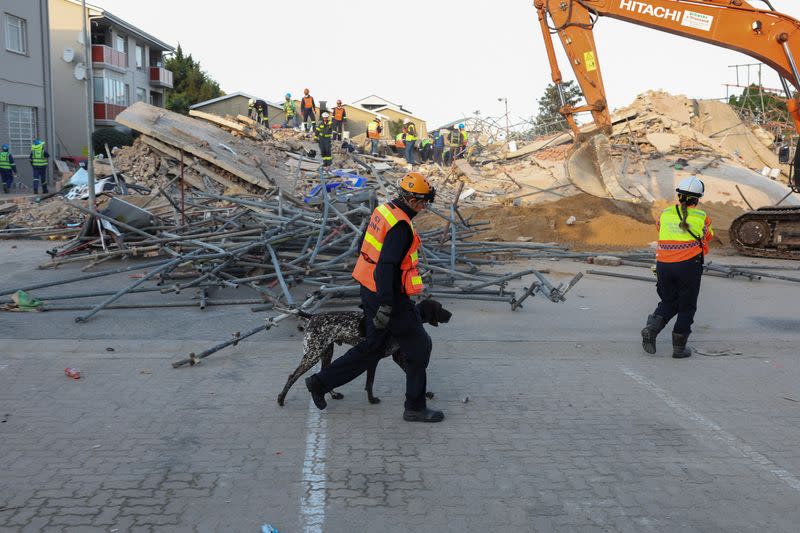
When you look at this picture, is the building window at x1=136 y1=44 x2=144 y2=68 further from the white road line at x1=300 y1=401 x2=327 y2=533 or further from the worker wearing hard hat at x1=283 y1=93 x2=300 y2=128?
the white road line at x1=300 y1=401 x2=327 y2=533

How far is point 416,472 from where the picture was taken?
15.4ft

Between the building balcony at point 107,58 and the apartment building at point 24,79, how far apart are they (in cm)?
1530

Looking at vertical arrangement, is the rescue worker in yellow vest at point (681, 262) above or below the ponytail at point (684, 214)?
below

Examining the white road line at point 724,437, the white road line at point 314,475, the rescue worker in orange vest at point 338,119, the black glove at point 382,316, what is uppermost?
the rescue worker in orange vest at point 338,119

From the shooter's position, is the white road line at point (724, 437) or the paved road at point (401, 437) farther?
the white road line at point (724, 437)

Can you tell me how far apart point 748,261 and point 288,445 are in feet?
39.0

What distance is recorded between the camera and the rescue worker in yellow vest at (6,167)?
2494 centimetres

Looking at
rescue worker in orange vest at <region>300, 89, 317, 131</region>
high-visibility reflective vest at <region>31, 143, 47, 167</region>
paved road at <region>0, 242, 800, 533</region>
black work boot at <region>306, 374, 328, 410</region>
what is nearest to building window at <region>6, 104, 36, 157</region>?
high-visibility reflective vest at <region>31, 143, 47, 167</region>

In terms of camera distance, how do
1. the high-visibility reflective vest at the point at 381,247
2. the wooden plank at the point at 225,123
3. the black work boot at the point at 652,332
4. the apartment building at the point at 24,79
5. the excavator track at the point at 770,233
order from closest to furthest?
the high-visibility reflective vest at the point at 381,247 < the black work boot at the point at 652,332 < the excavator track at the point at 770,233 < the wooden plank at the point at 225,123 < the apartment building at the point at 24,79

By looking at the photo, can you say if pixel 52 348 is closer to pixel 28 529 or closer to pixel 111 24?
pixel 28 529

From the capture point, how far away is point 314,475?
4.62 m

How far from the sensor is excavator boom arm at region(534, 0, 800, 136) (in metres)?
13.2

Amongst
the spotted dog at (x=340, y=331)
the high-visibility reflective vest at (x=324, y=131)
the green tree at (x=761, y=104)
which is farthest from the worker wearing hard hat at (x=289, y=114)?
the spotted dog at (x=340, y=331)

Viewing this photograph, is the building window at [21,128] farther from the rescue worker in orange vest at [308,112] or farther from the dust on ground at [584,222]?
the dust on ground at [584,222]
